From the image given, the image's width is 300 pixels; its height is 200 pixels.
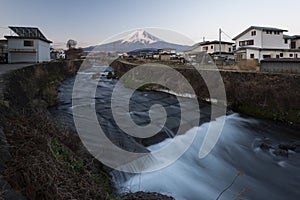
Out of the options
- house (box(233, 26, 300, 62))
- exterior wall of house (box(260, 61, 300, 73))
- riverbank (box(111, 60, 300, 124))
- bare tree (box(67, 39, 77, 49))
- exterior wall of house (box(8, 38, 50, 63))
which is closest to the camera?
riverbank (box(111, 60, 300, 124))

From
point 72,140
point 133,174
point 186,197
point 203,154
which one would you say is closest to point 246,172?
point 203,154

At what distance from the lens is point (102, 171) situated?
5.87m

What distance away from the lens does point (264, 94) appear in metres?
13.9

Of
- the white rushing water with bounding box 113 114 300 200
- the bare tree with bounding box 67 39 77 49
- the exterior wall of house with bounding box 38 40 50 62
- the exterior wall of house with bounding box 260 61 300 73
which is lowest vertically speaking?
the white rushing water with bounding box 113 114 300 200

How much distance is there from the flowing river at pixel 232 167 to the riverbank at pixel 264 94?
1.03 metres

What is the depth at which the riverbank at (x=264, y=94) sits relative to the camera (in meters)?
12.6

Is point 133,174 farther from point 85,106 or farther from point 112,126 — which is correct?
point 85,106

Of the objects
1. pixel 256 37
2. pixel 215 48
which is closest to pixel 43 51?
pixel 215 48

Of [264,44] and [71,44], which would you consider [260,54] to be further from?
[71,44]

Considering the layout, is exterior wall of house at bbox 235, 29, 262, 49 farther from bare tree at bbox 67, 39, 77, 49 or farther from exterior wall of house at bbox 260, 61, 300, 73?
bare tree at bbox 67, 39, 77, 49

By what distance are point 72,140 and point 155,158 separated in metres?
2.54

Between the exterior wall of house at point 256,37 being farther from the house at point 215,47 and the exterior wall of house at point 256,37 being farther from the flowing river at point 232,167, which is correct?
the flowing river at point 232,167

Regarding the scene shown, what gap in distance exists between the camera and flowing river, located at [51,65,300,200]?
6.01 meters

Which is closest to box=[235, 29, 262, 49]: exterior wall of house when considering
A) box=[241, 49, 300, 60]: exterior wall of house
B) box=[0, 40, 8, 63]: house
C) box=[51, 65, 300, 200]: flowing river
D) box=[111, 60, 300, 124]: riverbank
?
box=[241, 49, 300, 60]: exterior wall of house
